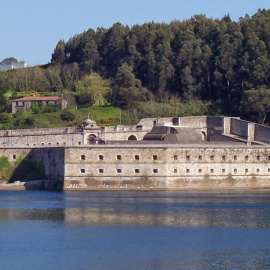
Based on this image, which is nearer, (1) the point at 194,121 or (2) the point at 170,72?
(1) the point at 194,121

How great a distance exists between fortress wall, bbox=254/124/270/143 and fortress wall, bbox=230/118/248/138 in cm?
98

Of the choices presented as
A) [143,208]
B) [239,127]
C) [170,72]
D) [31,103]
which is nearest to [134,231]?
[143,208]

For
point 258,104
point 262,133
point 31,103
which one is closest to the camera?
point 262,133

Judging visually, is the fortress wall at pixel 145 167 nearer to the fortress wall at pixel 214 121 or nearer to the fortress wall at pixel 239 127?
the fortress wall at pixel 239 127

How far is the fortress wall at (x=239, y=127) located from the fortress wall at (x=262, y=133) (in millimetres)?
981

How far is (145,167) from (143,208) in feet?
36.6

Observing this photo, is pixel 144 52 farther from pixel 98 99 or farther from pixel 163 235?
pixel 163 235

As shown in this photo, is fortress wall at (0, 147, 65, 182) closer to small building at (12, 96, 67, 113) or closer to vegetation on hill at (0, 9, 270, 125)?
vegetation on hill at (0, 9, 270, 125)

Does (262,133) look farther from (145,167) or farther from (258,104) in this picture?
(145,167)

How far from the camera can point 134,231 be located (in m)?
37.8

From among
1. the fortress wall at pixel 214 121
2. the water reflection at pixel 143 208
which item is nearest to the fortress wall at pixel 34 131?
the fortress wall at pixel 214 121

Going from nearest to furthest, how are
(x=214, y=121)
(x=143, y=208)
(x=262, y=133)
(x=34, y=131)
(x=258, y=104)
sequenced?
(x=143, y=208), (x=262, y=133), (x=34, y=131), (x=214, y=121), (x=258, y=104)

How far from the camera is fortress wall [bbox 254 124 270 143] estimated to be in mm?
65750

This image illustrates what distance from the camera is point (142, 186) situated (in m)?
56.2
